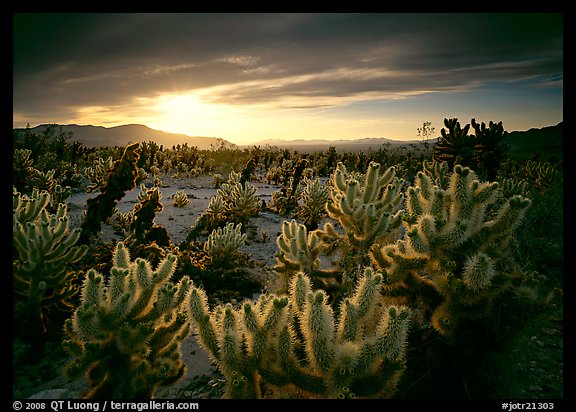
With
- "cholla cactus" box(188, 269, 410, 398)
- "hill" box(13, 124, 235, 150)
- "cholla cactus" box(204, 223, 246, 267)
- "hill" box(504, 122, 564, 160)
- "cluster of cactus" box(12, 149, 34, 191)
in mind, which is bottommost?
"cholla cactus" box(204, 223, 246, 267)

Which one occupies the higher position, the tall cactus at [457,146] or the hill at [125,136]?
the hill at [125,136]

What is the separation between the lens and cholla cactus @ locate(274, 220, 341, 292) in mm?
4516

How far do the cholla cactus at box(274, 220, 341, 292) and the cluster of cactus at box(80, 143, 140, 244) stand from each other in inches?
131

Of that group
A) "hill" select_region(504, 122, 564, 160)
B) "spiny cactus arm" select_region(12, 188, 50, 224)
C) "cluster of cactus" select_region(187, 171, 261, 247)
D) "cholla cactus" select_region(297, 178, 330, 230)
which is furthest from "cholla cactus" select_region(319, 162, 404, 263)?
"hill" select_region(504, 122, 564, 160)

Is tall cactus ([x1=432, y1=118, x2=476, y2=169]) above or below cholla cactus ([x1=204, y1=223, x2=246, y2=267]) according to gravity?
above

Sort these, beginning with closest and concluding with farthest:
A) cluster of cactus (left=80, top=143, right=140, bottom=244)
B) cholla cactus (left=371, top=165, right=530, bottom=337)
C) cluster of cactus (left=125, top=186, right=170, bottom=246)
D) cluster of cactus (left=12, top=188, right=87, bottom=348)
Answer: cholla cactus (left=371, top=165, right=530, bottom=337)
cluster of cactus (left=12, top=188, right=87, bottom=348)
cluster of cactus (left=80, top=143, right=140, bottom=244)
cluster of cactus (left=125, top=186, right=170, bottom=246)

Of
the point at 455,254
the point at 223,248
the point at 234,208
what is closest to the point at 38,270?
the point at 223,248

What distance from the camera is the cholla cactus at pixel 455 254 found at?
2.77 meters

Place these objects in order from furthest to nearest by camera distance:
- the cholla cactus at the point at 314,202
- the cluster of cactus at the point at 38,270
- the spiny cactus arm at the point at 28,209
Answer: the cholla cactus at the point at 314,202 < the spiny cactus arm at the point at 28,209 < the cluster of cactus at the point at 38,270

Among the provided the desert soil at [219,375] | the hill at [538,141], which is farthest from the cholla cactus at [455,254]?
the hill at [538,141]

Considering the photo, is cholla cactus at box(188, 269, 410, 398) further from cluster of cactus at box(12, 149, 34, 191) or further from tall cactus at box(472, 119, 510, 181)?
cluster of cactus at box(12, 149, 34, 191)

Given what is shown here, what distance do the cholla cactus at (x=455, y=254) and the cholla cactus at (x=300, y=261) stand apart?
134 cm

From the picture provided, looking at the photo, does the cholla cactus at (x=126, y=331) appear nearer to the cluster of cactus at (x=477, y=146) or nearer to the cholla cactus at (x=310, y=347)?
the cholla cactus at (x=310, y=347)
